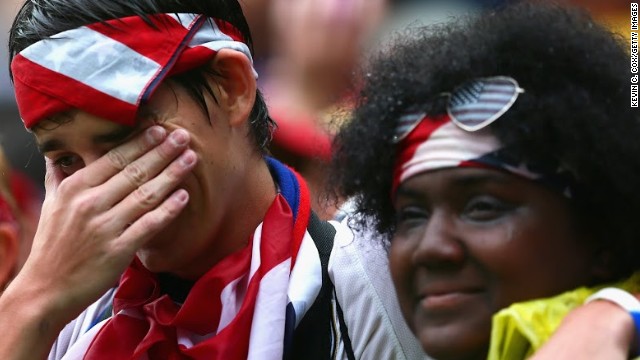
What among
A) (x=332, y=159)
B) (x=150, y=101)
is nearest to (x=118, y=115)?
(x=150, y=101)

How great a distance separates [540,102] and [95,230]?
1.07 metres

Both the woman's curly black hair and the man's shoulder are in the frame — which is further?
the man's shoulder

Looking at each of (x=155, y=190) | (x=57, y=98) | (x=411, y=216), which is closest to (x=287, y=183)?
(x=155, y=190)

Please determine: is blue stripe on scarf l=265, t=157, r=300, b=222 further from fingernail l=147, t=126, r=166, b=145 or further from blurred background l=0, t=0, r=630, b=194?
blurred background l=0, t=0, r=630, b=194

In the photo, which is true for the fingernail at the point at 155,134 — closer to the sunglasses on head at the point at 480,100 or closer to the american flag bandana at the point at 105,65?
the american flag bandana at the point at 105,65

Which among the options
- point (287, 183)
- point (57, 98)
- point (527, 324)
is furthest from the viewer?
point (287, 183)

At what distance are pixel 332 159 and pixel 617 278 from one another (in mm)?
631

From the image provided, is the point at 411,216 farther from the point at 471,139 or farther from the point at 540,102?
the point at 540,102

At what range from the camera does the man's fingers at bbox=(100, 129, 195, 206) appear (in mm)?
2553

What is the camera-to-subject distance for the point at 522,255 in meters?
2.00

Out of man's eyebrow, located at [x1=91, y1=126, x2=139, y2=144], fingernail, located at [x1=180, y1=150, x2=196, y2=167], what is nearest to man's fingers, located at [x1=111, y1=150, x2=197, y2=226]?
fingernail, located at [x1=180, y1=150, x2=196, y2=167]

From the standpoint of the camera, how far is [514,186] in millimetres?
2021

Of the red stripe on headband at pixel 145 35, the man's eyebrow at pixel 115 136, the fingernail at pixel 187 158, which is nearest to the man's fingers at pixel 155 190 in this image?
the fingernail at pixel 187 158

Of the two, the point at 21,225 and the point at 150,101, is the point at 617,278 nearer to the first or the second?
the point at 150,101
